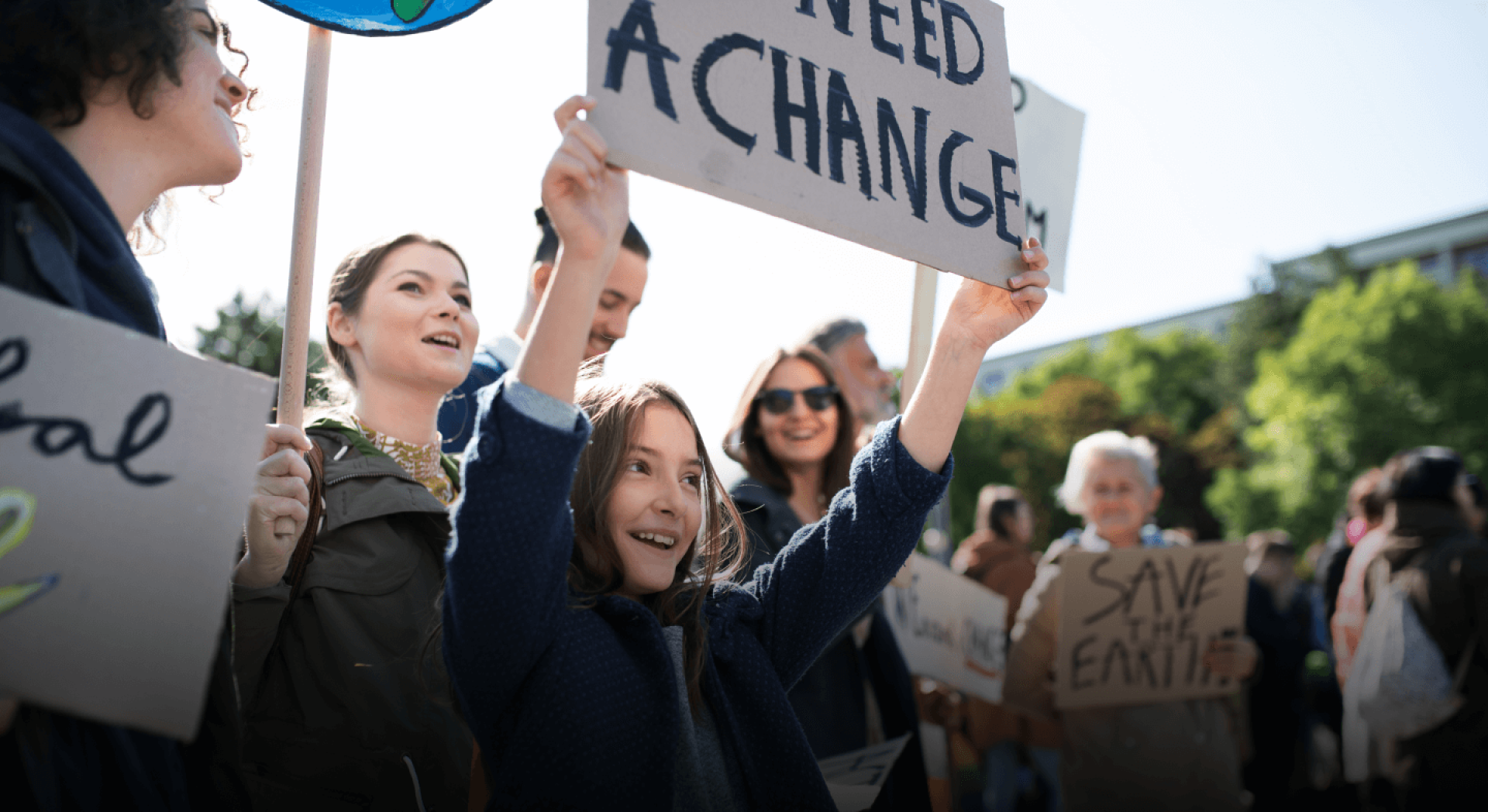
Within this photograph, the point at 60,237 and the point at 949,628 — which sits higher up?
the point at 60,237

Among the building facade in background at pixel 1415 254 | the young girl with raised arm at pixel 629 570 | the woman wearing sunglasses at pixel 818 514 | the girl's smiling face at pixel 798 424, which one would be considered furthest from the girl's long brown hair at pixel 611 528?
the building facade in background at pixel 1415 254

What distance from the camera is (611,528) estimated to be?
1.71 m

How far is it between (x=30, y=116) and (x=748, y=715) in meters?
1.32

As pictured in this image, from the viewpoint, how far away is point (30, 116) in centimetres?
128

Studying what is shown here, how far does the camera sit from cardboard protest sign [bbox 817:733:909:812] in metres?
1.87

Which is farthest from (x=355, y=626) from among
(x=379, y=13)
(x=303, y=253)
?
(x=379, y=13)

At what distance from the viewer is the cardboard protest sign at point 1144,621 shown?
11.8 feet

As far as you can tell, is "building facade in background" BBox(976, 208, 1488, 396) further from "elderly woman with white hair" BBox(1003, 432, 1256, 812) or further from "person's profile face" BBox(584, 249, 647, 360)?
"person's profile face" BBox(584, 249, 647, 360)

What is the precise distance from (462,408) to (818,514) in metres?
1.18

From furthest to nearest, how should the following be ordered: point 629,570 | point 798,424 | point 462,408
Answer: point 798,424
point 462,408
point 629,570

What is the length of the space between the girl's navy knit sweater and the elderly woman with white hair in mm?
2148

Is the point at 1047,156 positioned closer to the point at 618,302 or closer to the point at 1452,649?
the point at 618,302

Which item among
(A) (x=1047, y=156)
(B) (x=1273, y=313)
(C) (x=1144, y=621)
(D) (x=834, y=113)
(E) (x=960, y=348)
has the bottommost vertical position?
(C) (x=1144, y=621)

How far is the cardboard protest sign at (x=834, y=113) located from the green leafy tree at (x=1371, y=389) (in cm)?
3122
